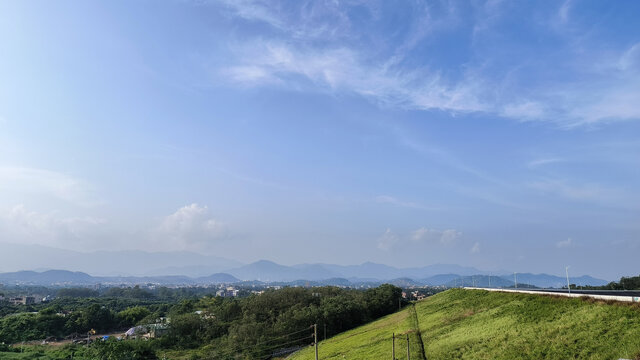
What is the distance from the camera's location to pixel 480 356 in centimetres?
2594

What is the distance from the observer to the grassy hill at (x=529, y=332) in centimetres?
2106

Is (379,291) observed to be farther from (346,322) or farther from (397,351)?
(397,351)

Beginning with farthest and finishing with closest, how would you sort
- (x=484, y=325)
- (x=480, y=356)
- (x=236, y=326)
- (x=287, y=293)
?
(x=287, y=293)
(x=236, y=326)
(x=484, y=325)
(x=480, y=356)

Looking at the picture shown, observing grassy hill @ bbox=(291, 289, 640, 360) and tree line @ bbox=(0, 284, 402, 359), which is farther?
tree line @ bbox=(0, 284, 402, 359)

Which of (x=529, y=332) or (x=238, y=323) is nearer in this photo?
(x=529, y=332)

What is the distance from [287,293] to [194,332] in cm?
2167

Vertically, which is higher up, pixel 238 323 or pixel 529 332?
pixel 529 332

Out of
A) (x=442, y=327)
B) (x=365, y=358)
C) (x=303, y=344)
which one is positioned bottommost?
(x=303, y=344)

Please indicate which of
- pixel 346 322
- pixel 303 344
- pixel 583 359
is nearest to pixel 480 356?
pixel 583 359

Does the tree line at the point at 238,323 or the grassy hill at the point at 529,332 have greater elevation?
the grassy hill at the point at 529,332

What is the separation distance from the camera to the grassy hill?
21062 millimetres

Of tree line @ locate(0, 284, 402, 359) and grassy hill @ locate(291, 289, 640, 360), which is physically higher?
grassy hill @ locate(291, 289, 640, 360)

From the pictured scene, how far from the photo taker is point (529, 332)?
26.6 m

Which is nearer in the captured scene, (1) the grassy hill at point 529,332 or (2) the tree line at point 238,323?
(1) the grassy hill at point 529,332
